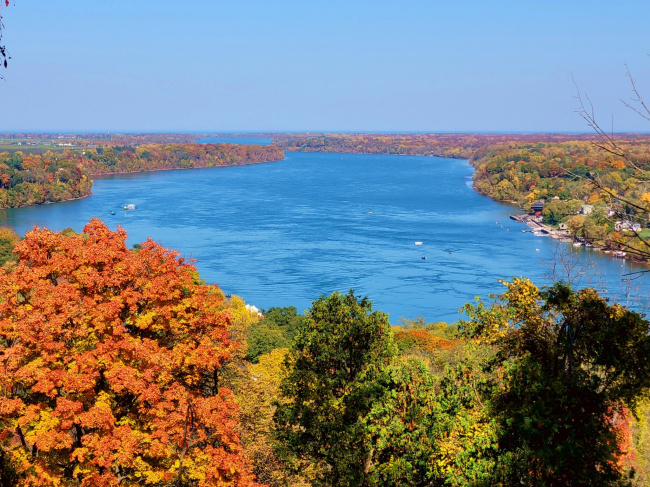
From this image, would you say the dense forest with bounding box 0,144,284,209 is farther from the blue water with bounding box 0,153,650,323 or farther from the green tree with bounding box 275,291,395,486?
the green tree with bounding box 275,291,395,486

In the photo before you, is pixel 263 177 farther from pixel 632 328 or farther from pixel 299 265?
pixel 632 328

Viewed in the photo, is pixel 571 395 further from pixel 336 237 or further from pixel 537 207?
pixel 537 207

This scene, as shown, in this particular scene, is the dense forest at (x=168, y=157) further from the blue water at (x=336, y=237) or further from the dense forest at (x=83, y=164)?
the blue water at (x=336, y=237)

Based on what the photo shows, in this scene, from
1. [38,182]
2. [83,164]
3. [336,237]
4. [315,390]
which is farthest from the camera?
[83,164]

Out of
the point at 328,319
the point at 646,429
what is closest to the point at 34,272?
the point at 328,319

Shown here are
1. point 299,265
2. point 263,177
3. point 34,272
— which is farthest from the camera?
point 263,177

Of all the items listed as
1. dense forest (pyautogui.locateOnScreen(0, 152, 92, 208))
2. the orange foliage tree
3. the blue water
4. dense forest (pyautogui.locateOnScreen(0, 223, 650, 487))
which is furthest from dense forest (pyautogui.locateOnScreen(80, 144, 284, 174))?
dense forest (pyautogui.locateOnScreen(0, 223, 650, 487))

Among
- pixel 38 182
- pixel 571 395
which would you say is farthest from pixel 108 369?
pixel 38 182
